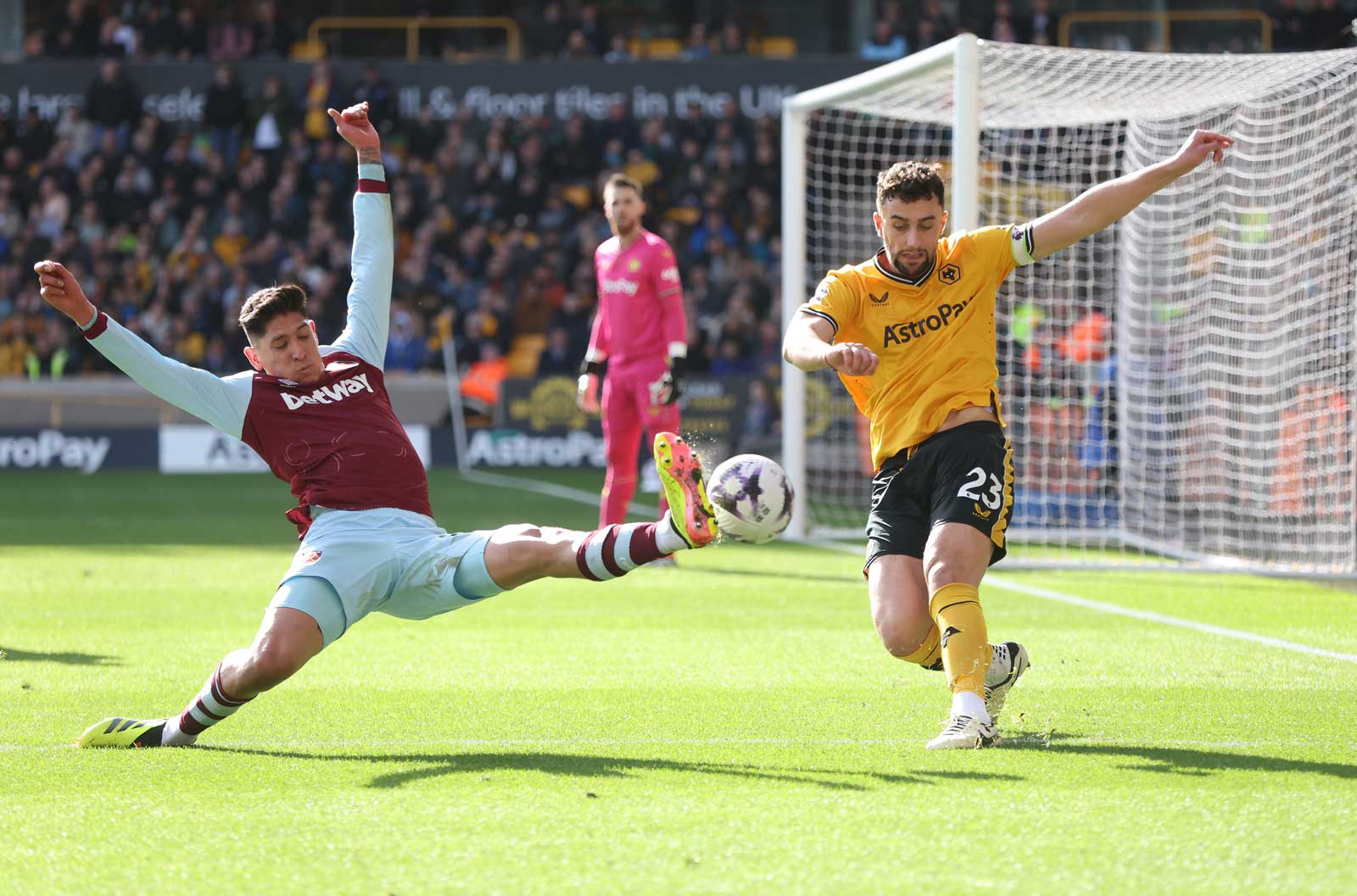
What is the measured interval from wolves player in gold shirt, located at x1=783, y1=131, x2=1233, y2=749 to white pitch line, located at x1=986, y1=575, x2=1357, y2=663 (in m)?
2.30

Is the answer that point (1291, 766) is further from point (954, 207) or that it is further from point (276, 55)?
point (276, 55)

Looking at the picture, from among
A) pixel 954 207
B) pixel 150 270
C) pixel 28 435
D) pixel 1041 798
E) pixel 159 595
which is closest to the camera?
pixel 1041 798

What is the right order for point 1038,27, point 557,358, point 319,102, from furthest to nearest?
point 1038,27
point 319,102
point 557,358

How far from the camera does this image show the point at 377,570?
5.47 meters

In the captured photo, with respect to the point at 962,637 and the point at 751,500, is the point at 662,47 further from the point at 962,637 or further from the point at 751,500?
the point at 751,500

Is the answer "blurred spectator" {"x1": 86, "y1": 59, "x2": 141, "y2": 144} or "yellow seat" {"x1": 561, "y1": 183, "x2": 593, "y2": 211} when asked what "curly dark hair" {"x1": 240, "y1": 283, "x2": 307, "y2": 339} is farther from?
"blurred spectator" {"x1": 86, "y1": 59, "x2": 141, "y2": 144}

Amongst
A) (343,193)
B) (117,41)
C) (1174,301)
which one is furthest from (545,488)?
(117,41)

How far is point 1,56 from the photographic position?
2609cm

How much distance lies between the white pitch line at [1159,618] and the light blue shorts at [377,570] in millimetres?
3805

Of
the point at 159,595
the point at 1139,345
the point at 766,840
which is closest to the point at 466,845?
the point at 766,840

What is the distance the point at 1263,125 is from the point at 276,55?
1851 centimetres

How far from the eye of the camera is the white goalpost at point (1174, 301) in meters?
10.3

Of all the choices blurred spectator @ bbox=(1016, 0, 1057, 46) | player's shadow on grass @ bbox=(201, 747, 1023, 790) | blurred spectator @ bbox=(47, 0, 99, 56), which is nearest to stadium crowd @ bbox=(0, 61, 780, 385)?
blurred spectator @ bbox=(47, 0, 99, 56)

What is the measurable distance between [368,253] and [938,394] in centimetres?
219
